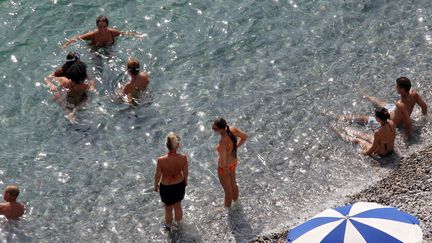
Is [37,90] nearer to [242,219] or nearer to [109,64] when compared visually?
[109,64]

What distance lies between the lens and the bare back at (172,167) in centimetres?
1145

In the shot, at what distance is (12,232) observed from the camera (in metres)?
12.5

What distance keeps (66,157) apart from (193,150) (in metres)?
2.68

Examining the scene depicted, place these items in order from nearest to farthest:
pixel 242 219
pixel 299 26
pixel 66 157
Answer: pixel 242 219 < pixel 66 157 < pixel 299 26

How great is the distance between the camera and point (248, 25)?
59.1ft

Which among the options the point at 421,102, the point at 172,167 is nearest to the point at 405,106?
the point at 421,102

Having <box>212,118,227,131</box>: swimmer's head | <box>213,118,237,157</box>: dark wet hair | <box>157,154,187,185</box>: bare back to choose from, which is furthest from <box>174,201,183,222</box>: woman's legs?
<box>212,118,227,131</box>: swimmer's head

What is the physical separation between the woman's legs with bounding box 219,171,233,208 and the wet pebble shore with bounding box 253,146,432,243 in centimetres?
108

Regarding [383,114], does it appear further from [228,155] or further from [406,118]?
[228,155]

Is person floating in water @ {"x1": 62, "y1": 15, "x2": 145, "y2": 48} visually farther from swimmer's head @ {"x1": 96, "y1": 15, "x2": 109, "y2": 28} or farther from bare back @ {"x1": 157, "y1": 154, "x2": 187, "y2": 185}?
bare back @ {"x1": 157, "y1": 154, "x2": 187, "y2": 185}

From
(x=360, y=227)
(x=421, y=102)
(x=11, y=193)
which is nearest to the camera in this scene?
(x=360, y=227)

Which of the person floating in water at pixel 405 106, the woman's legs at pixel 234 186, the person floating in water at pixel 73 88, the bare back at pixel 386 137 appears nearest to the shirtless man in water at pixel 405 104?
the person floating in water at pixel 405 106

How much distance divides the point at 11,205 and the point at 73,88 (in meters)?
3.90

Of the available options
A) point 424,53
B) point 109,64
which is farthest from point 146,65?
point 424,53
